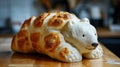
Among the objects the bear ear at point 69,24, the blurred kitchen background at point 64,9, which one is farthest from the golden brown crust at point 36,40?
the blurred kitchen background at point 64,9

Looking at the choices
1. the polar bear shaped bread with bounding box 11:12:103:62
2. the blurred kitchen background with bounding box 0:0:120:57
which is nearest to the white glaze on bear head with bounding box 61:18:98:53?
the polar bear shaped bread with bounding box 11:12:103:62

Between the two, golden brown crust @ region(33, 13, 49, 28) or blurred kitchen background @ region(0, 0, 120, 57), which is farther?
blurred kitchen background @ region(0, 0, 120, 57)

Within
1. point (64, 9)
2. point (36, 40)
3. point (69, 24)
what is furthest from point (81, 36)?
point (64, 9)

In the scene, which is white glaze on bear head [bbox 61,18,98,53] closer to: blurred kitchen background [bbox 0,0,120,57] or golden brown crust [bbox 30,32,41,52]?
golden brown crust [bbox 30,32,41,52]

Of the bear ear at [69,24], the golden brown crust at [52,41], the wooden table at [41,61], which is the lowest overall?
the wooden table at [41,61]

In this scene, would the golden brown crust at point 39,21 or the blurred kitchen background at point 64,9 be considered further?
the blurred kitchen background at point 64,9

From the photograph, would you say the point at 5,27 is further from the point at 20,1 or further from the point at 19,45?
the point at 19,45

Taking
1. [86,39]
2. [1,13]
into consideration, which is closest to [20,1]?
[1,13]

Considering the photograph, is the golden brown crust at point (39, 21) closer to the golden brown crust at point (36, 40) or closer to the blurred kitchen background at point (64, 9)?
the golden brown crust at point (36, 40)
